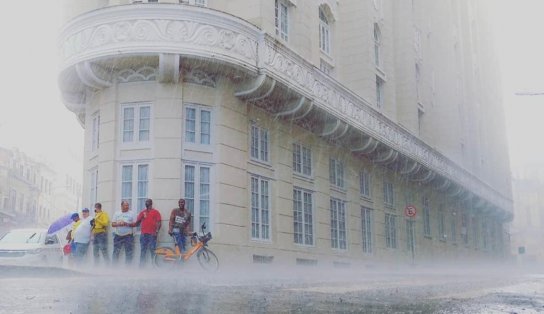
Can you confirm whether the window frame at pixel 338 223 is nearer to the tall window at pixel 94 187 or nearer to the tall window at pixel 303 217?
the tall window at pixel 303 217

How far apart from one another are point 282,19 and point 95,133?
303 inches

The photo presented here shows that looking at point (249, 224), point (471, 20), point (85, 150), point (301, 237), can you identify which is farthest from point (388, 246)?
point (471, 20)

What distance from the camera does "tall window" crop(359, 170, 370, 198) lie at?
2611 centimetres

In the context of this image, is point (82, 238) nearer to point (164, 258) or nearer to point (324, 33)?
point (164, 258)

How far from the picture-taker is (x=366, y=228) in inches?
1029

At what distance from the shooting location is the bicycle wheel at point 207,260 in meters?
15.0

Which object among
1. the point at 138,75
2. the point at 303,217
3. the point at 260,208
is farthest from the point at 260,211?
the point at 138,75

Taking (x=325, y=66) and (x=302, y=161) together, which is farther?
(x=325, y=66)

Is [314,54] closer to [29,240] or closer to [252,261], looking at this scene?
[252,261]

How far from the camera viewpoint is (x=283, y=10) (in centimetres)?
2145

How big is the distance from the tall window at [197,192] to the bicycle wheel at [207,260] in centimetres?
110

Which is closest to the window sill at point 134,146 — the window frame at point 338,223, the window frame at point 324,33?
the window frame at point 338,223

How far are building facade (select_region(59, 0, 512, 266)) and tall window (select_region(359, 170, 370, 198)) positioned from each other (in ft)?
0.36

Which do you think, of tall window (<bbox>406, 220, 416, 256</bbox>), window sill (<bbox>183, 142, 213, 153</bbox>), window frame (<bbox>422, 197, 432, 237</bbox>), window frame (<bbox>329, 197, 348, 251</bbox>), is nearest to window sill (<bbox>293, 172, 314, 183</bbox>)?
window frame (<bbox>329, 197, 348, 251</bbox>)
